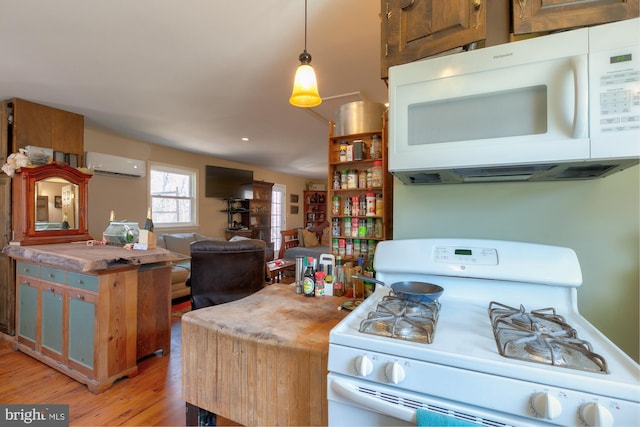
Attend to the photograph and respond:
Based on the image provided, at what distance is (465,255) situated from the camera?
1175 millimetres

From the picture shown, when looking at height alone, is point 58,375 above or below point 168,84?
below

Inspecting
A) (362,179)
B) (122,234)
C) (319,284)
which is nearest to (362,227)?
(362,179)

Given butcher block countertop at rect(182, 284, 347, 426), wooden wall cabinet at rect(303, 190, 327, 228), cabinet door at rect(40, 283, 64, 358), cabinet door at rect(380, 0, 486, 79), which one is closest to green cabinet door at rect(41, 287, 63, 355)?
cabinet door at rect(40, 283, 64, 358)

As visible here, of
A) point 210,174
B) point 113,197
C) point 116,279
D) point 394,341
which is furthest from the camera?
point 210,174

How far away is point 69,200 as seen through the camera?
117 inches

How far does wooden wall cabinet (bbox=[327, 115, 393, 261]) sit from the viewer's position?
196 centimetres

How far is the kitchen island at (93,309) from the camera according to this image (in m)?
1.97

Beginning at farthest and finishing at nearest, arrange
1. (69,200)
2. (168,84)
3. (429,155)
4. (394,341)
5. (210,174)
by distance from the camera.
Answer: (210,174), (69,200), (168,84), (429,155), (394,341)

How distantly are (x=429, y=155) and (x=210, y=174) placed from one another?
5.34 m

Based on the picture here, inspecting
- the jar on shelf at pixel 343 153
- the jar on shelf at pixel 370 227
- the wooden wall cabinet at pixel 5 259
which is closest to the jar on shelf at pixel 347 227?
the jar on shelf at pixel 370 227

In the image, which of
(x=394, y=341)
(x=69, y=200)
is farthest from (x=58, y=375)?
(x=394, y=341)

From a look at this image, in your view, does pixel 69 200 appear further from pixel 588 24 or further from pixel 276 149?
pixel 588 24

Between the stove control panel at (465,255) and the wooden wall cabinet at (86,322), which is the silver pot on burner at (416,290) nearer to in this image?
the stove control panel at (465,255)

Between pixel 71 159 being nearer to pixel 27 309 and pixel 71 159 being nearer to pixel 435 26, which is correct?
pixel 27 309
